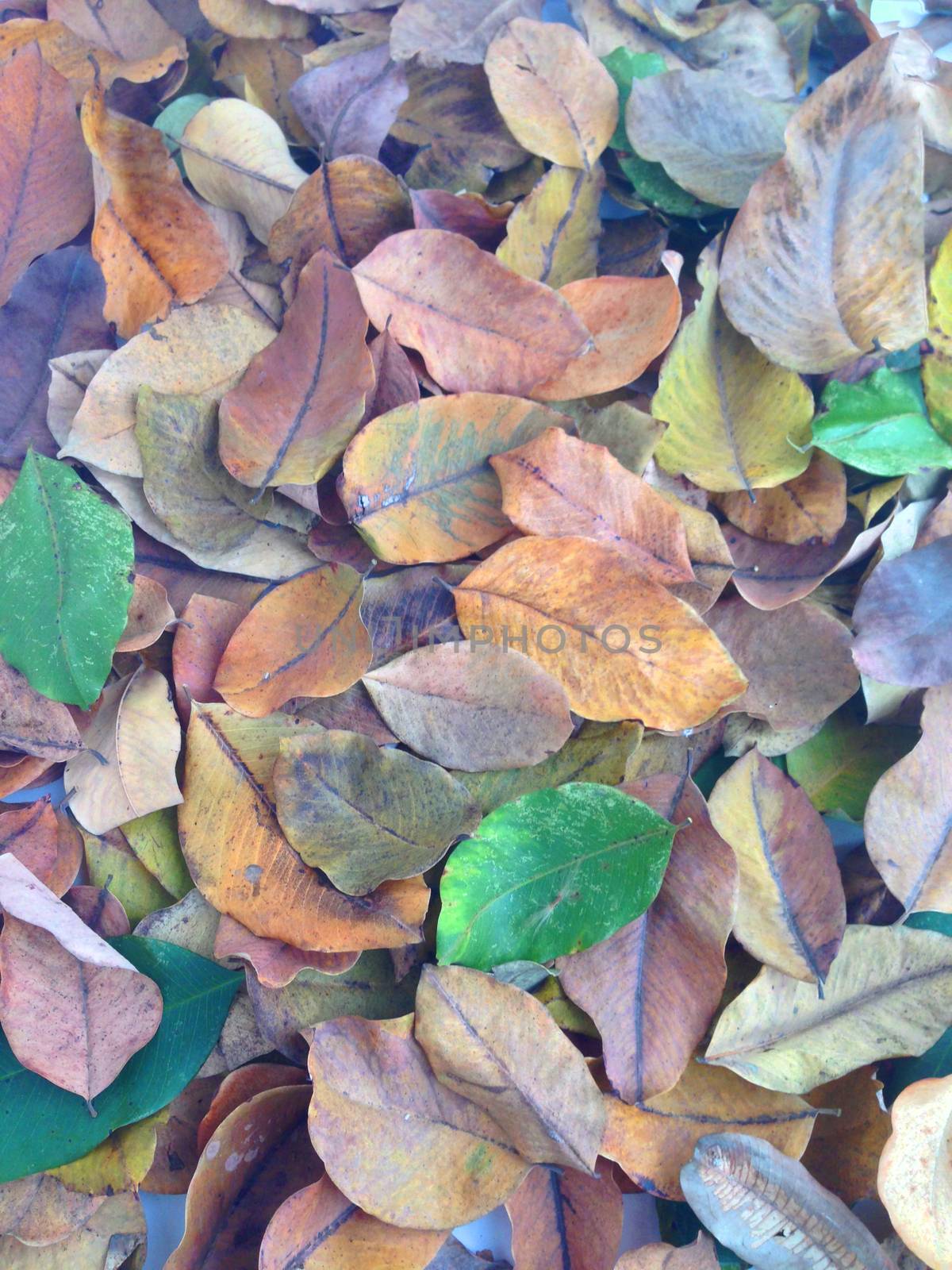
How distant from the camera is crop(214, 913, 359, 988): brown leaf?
445mm

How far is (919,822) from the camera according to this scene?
50 centimetres

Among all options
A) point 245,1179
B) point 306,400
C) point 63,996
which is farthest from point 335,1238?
point 306,400

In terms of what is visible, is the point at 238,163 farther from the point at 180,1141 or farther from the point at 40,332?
the point at 180,1141

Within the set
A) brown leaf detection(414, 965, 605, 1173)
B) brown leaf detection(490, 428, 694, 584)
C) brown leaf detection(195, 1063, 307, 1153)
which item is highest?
brown leaf detection(490, 428, 694, 584)

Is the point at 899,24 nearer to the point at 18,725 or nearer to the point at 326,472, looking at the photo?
the point at 326,472

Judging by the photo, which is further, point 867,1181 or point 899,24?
point 899,24

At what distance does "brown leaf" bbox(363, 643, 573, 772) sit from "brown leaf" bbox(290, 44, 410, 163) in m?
0.32

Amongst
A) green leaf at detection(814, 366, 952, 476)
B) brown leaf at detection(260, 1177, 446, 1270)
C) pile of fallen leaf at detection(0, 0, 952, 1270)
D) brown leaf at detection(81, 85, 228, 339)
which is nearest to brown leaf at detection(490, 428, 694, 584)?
pile of fallen leaf at detection(0, 0, 952, 1270)

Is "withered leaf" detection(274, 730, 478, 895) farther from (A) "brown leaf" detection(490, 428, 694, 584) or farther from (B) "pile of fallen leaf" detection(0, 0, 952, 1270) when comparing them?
(A) "brown leaf" detection(490, 428, 694, 584)

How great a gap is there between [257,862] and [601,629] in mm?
201

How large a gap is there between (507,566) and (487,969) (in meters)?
0.19

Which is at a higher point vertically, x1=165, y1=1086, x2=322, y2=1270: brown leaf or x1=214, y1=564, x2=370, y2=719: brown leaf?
x1=214, y1=564, x2=370, y2=719: brown leaf

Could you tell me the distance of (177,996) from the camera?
0.48 metres

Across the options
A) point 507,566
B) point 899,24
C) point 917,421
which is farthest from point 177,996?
point 899,24
